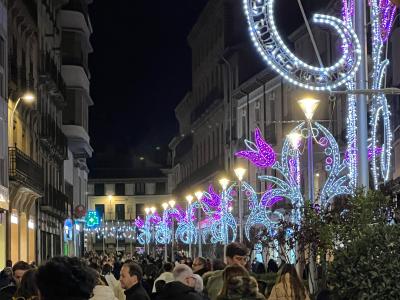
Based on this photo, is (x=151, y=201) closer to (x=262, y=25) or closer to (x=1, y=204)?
(x=1, y=204)

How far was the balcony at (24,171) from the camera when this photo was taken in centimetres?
3728

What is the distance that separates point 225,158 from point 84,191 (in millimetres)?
16538

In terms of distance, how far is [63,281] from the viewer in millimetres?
4621

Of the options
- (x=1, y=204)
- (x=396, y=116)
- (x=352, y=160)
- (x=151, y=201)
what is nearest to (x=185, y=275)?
(x=352, y=160)

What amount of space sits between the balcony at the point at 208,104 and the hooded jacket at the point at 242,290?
71328 mm

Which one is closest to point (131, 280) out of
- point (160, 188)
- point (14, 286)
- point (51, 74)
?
point (14, 286)

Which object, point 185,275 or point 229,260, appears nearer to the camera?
point 185,275

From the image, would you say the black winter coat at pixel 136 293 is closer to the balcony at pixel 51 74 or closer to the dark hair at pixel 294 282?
the dark hair at pixel 294 282

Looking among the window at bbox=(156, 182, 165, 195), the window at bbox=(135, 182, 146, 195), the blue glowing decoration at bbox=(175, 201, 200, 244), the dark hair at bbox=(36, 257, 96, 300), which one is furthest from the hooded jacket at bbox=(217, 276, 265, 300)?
the window at bbox=(135, 182, 146, 195)

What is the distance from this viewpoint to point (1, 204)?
113 feet

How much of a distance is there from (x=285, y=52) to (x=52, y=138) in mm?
41424

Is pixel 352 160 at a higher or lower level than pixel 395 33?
lower

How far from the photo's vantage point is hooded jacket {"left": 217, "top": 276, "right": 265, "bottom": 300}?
8922 mm

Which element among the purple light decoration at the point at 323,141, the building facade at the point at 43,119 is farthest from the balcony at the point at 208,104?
the purple light decoration at the point at 323,141
